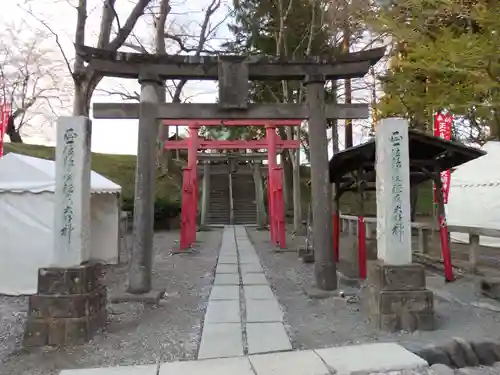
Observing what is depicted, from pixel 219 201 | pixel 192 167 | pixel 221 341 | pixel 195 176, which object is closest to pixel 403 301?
pixel 221 341

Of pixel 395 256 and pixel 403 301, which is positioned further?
pixel 395 256

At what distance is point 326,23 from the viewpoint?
51.3ft

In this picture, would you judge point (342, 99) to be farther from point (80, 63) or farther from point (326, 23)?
point (80, 63)

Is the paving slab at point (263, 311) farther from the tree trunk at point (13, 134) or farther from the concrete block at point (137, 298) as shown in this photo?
the tree trunk at point (13, 134)

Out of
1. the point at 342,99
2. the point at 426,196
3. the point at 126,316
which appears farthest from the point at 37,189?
the point at 426,196

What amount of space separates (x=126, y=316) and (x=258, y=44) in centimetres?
1519

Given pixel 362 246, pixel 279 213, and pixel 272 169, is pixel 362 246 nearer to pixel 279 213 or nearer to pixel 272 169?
pixel 279 213

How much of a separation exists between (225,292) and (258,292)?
55cm

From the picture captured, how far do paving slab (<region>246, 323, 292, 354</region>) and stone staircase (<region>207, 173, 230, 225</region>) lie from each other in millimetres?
18892

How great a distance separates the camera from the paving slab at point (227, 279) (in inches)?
324

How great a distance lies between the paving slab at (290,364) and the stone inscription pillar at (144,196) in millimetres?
3242

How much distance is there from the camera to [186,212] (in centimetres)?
1397

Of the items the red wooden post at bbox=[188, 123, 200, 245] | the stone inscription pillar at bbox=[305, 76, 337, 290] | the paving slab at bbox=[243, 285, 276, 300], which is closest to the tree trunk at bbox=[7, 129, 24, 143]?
the red wooden post at bbox=[188, 123, 200, 245]

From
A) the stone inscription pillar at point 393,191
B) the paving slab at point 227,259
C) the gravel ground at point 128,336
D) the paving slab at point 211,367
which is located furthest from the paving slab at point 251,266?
the paving slab at point 211,367
